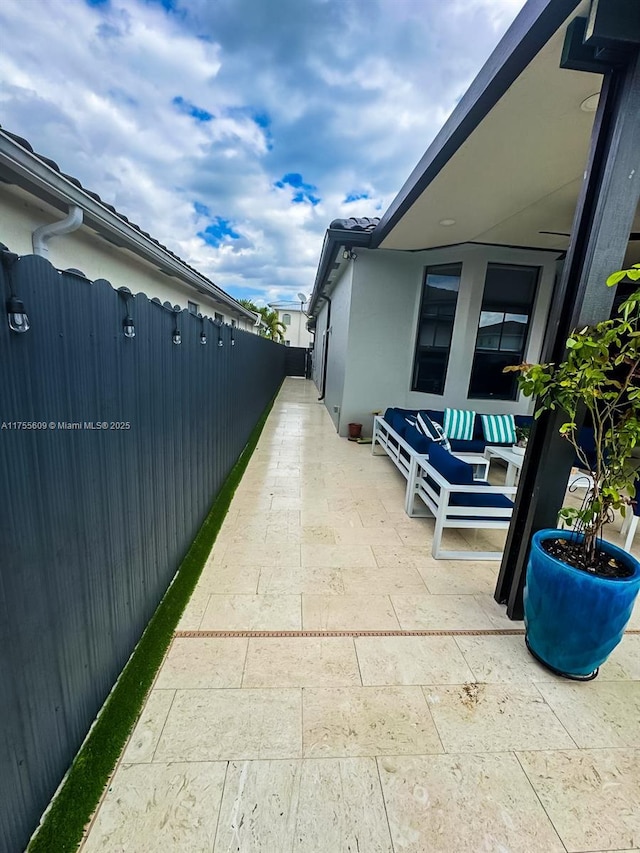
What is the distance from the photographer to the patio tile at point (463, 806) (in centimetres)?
118

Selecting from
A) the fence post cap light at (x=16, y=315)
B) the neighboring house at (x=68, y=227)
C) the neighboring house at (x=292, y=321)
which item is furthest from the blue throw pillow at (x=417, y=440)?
the neighboring house at (x=292, y=321)

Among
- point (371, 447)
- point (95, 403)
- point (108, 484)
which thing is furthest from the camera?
point (371, 447)

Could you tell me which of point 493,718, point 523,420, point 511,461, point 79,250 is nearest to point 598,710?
point 493,718

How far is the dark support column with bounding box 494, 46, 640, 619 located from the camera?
167 centimetres

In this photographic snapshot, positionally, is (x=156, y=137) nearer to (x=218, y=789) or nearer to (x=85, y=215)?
(x=85, y=215)

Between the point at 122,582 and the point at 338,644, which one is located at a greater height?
the point at 122,582

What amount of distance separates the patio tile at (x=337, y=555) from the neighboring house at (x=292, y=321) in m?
34.2

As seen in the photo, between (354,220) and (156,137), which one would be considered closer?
(156,137)

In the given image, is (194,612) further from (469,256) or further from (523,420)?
(469,256)

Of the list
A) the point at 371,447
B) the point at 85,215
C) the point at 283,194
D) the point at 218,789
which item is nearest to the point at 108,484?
the point at 218,789

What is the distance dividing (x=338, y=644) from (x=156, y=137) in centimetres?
697

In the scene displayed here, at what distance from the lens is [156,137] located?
5.33 meters

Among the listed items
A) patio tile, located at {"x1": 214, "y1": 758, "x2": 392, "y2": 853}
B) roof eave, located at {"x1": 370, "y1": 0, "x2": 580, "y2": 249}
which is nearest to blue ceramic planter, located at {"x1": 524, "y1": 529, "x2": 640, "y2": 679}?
patio tile, located at {"x1": 214, "y1": 758, "x2": 392, "y2": 853}

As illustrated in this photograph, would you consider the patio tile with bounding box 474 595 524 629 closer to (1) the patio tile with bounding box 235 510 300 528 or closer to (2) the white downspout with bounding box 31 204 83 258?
(1) the patio tile with bounding box 235 510 300 528
